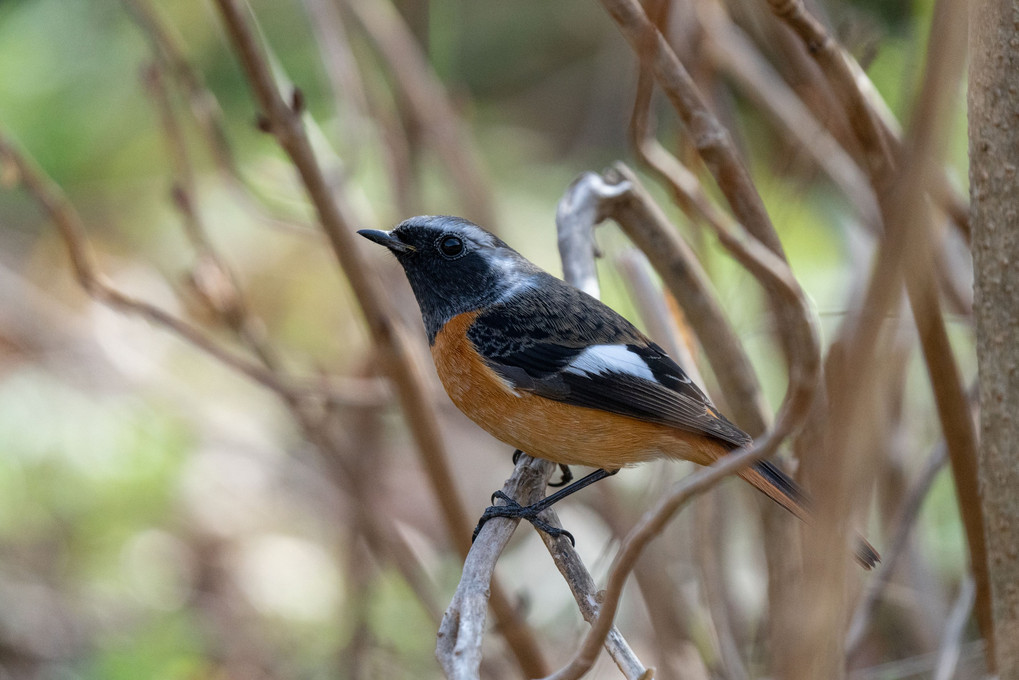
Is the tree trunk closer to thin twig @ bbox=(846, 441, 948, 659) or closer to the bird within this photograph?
the bird

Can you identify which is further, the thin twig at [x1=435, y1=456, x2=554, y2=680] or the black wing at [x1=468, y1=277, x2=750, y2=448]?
the black wing at [x1=468, y1=277, x2=750, y2=448]

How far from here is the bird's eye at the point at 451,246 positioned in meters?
2.90

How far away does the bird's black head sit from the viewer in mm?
2889

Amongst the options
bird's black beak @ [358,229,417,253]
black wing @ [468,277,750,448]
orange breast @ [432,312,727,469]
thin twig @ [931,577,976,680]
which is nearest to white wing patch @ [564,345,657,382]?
black wing @ [468,277,750,448]

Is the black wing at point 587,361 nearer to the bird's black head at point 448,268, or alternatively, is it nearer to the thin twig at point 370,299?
the bird's black head at point 448,268

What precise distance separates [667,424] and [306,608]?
287 centimetres

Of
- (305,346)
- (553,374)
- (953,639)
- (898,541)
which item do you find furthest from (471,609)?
(305,346)

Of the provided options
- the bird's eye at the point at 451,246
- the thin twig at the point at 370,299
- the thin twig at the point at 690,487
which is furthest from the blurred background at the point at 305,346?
the thin twig at the point at 690,487

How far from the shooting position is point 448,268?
291 cm

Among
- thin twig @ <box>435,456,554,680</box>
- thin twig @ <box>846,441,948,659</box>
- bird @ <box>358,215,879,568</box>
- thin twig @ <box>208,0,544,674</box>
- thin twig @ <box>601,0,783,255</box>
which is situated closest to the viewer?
thin twig @ <box>435,456,554,680</box>

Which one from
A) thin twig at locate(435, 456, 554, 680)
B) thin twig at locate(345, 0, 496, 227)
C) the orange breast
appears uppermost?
thin twig at locate(345, 0, 496, 227)

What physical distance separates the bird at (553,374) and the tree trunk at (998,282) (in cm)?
48

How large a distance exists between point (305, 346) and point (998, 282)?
4509mm

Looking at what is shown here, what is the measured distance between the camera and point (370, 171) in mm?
5898
